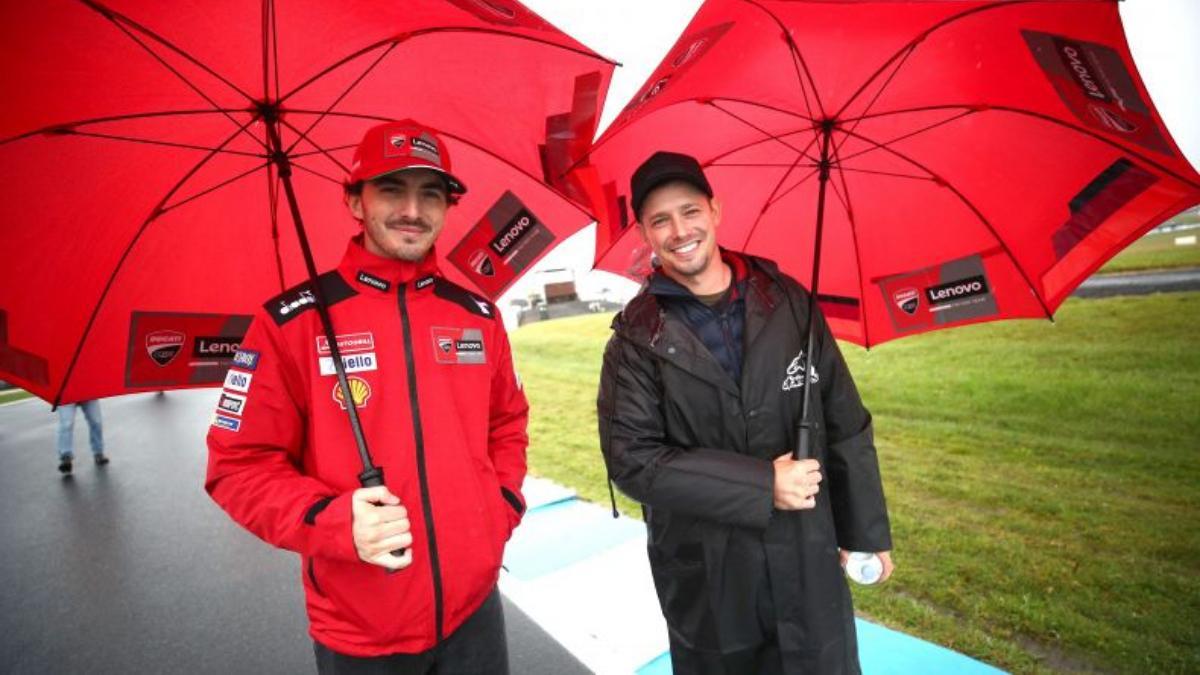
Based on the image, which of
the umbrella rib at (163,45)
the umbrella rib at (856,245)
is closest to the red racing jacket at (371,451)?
the umbrella rib at (163,45)

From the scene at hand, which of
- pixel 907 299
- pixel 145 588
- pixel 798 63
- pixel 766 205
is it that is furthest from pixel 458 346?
pixel 145 588

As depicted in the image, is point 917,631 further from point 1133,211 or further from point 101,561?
point 101,561

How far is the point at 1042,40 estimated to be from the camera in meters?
1.85

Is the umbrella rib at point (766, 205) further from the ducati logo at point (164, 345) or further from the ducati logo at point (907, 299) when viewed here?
A: the ducati logo at point (164, 345)

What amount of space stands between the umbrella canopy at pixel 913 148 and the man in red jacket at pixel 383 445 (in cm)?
92

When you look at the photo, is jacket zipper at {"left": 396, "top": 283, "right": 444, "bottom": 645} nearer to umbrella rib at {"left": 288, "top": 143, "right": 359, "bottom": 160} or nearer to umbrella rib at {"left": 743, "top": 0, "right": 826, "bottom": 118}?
umbrella rib at {"left": 288, "top": 143, "right": 359, "bottom": 160}

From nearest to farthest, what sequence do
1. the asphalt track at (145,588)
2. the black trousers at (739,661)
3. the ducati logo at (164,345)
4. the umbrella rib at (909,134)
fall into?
the black trousers at (739,661), the ducati logo at (164,345), the umbrella rib at (909,134), the asphalt track at (145,588)

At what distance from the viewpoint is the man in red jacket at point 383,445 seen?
62.9 inches

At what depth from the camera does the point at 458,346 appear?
1.91 metres

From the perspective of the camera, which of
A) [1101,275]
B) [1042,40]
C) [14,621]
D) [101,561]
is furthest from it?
[1101,275]

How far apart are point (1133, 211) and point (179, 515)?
315 inches

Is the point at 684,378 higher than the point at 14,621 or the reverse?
higher

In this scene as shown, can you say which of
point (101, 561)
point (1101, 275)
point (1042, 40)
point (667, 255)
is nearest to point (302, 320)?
point (667, 255)

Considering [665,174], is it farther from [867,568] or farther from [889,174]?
[867,568]
